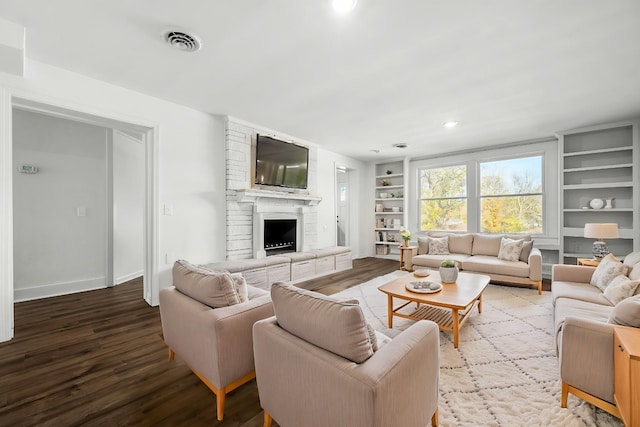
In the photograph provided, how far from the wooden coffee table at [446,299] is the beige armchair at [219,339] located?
4.77ft

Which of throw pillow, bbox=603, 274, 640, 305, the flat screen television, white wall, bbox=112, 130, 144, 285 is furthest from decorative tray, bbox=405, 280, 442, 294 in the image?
white wall, bbox=112, 130, 144, 285

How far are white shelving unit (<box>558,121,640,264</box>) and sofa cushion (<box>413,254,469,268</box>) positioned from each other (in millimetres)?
1708

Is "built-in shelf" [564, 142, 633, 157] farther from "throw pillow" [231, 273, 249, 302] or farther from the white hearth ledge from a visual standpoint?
"throw pillow" [231, 273, 249, 302]

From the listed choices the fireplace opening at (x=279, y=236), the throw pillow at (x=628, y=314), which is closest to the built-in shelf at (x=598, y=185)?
the throw pillow at (x=628, y=314)

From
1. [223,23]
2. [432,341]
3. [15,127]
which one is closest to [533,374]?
[432,341]

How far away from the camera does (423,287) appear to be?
285 cm

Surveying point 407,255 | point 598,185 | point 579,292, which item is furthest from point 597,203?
point 407,255

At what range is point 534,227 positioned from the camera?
5.31 m

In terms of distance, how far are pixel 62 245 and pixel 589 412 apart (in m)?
5.83

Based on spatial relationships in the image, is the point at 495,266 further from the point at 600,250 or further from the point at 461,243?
the point at 600,250

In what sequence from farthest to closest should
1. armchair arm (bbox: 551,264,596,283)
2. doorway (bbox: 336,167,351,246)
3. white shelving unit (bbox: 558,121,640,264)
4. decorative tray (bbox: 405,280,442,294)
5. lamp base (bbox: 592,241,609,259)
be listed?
1. doorway (bbox: 336,167,351,246)
2. white shelving unit (bbox: 558,121,640,264)
3. lamp base (bbox: 592,241,609,259)
4. armchair arm (bbox: 551,264,596,283)
5. decorative tray (bbox: 405,280,442,294)

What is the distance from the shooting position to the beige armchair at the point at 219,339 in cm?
161

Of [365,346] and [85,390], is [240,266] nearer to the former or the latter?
[85,390]

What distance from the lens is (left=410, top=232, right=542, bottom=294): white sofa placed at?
4.10 meters
